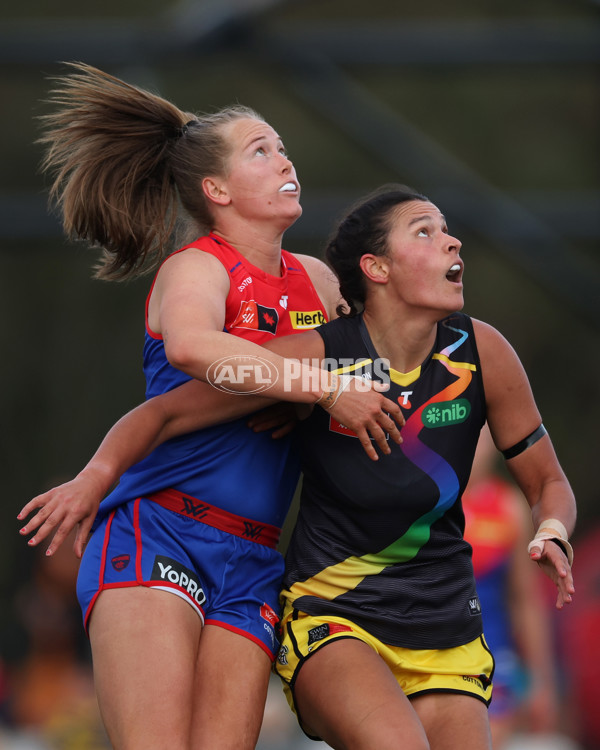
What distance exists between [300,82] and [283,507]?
4.77 m

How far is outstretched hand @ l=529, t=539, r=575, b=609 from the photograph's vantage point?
113 inches

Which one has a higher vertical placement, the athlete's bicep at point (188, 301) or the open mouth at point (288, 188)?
the open mouth at point (288, 188)

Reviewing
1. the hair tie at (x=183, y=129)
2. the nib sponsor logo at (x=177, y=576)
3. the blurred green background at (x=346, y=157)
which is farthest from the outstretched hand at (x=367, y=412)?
the blurred green background at (x=346, y=157)

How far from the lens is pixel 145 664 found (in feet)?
9.09

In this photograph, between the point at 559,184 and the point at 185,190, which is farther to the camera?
the point at 559,184

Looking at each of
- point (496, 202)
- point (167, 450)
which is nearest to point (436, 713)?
point (167, 450)

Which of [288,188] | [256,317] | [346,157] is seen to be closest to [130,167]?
[288,188]

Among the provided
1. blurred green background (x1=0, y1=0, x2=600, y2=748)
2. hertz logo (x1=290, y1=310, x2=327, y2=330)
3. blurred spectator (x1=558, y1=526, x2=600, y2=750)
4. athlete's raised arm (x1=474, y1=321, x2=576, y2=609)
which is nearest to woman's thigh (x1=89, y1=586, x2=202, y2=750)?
hertz logo (x1=290, y1=310, x2=327, y2=330)

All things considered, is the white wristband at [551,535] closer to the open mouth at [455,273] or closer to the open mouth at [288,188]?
the open mouth at [455,273]

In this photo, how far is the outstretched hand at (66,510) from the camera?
111 inches

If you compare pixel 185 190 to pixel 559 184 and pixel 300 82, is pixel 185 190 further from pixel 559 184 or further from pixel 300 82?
pixel 559 184

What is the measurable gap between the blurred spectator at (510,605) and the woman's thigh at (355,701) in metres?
1.97

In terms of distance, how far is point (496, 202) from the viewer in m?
7.41

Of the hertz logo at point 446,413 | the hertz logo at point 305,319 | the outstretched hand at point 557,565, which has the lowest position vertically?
the outstretched hand at point 557,565
